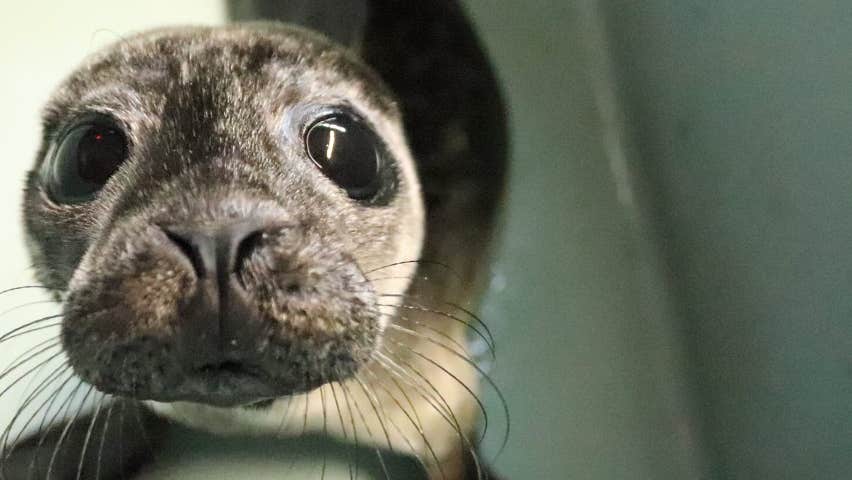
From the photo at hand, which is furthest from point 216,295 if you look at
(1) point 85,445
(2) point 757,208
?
(2) point 757,208

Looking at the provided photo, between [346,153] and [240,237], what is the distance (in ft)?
0.73

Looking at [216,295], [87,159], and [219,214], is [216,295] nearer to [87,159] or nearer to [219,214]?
[219,214]

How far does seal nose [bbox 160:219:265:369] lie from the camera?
520mm

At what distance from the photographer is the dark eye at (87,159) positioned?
2.26 feet

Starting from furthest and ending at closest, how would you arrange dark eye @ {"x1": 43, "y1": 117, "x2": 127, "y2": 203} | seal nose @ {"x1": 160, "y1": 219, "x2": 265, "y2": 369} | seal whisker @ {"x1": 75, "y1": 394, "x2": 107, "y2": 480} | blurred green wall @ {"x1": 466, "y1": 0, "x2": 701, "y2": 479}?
blurred green wall @ {"x1": 466, "y1": 0, "x2": 701, "y2": 479} → seal whisker @ {"x1": 75, "y1": 394, "x2": 107, "y2": 480} → dark eye @ {"x1": 43, "y1": 117, "x2": 127, "y2": 203} → seal nose @ {"x1": 160, "y1": 219, "x2": 265, "y2": 369}

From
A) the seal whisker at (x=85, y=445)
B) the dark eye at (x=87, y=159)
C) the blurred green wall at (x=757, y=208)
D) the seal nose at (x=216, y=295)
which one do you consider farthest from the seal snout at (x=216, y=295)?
the blurred green wall at (x=757, y=208)

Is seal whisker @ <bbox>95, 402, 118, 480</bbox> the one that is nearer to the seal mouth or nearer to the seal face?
the seal face

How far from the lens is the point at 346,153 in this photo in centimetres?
74

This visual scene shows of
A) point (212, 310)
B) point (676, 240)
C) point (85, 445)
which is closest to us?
point (212, 310)

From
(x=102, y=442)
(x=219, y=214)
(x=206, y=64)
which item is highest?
(x=206, y=64)

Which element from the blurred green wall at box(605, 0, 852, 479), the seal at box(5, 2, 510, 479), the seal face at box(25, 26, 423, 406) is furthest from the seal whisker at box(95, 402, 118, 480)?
the blurred green wall at box(605, 0, 852, 479)

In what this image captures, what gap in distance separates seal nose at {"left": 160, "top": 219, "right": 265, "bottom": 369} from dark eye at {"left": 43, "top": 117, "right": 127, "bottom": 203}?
184 mm

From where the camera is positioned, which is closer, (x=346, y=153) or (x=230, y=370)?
(x=230, y=370)

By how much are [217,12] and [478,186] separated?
1.46ft
